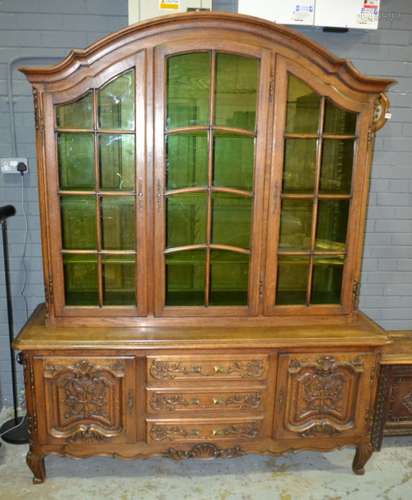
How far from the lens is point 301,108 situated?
189cm

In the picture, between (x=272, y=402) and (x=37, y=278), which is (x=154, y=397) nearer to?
(x=272, y=402)

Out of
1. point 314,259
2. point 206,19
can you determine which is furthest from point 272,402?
point 206,19

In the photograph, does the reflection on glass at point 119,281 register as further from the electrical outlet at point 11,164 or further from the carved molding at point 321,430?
the carved molding at point 321,430

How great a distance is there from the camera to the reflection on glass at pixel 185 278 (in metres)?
2.00

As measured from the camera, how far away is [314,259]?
2.05 meters

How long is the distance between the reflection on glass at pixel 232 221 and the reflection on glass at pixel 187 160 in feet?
0.49

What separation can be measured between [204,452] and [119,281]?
919 mm

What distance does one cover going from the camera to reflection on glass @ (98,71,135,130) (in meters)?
1.80

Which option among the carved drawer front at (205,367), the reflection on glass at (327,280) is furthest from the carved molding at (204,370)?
the reflection on glass at (327,280)

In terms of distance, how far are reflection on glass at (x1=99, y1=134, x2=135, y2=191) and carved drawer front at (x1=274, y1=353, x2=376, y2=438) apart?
1.10m

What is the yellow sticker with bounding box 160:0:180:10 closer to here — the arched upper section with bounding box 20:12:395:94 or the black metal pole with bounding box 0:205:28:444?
the arched upper section with bounding box 20:12:395:94

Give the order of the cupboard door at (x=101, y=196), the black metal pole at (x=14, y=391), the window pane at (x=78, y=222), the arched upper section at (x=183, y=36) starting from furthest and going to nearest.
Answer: the black metal pole at (x=14, y=391), the window pane at (x=78, y=222), the cupboard door at (x=101, y=196), the arched upper section at (x=183, y=36)

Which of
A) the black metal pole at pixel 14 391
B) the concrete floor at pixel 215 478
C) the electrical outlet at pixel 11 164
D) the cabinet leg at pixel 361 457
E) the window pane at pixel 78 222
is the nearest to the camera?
the window pane at pixel 78 222

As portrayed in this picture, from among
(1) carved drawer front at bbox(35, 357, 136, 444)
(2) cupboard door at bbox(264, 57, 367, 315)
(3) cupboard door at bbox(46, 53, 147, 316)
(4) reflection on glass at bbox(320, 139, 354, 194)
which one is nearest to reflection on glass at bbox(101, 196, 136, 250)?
(3) cupboard door at bbox(46, 53, 147, 316)
